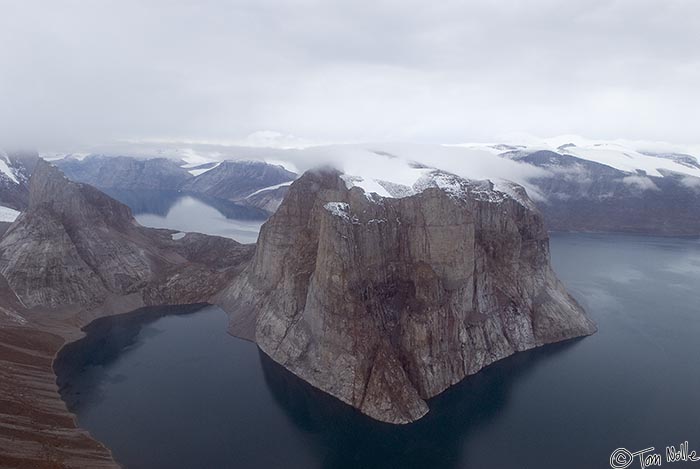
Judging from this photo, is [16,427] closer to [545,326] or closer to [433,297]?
[433,297]

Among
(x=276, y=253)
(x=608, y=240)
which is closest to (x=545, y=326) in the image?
(x=276, y=253)

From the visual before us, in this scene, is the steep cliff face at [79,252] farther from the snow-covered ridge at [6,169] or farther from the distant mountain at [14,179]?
the snow-covered ridge at [6,169]

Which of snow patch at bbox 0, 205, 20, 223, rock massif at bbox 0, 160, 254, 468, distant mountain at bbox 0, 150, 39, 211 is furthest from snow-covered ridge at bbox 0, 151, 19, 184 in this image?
rock massif at bbox 0, 160, 254, 468

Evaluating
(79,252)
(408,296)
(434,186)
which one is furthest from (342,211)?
(79,252)
